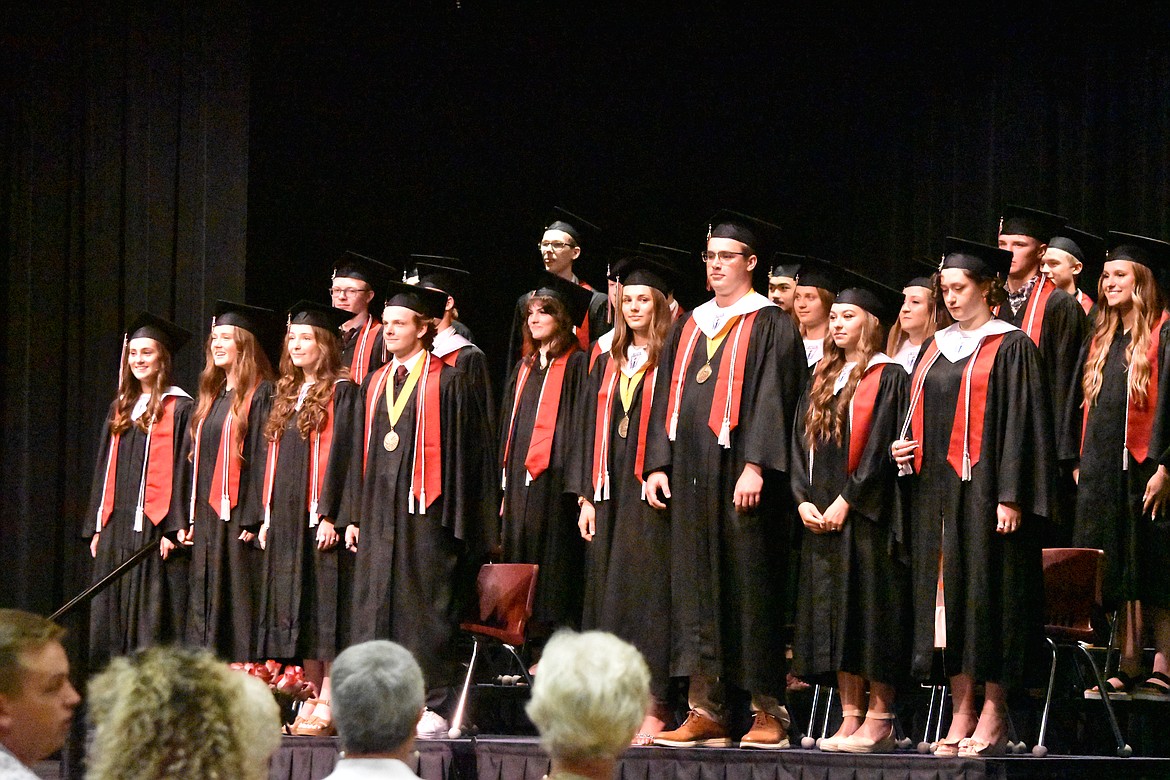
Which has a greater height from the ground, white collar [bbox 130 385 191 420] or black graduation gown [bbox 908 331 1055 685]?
white collar [bbox 130 385 191 420]

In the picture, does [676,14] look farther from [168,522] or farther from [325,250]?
[168,522]

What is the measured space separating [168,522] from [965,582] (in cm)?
415

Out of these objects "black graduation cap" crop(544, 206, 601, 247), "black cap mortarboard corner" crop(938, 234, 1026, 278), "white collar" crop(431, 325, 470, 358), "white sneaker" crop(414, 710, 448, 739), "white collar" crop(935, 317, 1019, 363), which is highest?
"black graduation cap" crop(544, 206, 601, 247)

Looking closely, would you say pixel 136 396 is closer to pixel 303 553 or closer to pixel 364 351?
pixel 364 351

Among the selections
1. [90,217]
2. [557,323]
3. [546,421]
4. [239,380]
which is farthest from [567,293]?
[90,217]

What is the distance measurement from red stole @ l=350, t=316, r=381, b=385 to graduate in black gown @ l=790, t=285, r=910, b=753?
107 inches

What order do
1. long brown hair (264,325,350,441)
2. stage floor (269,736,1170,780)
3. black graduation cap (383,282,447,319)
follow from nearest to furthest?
stage floor (269,736,1170,780)
black graduation cap (383,282,447,319)
long brown hair (264,325,350,441)

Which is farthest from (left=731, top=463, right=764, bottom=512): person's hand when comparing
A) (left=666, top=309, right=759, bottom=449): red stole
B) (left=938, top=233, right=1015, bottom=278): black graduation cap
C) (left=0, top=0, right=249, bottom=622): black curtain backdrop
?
(left=0, top=0, right=249, bottom=622): black curtain backdrop

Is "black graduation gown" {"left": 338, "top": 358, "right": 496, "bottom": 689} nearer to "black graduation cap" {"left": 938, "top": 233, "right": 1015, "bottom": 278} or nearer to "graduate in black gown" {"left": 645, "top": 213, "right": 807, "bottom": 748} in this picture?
"graduate in black gown" {"left": 645, "top": 213, "right": 807, "bottom": 748}

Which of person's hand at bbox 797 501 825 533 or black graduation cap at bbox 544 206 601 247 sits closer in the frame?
person's hand at bbox 797 501 825 533

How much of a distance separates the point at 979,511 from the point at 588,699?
341 cm

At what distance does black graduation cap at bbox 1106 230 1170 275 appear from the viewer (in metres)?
6.41

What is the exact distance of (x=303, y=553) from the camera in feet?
24.3

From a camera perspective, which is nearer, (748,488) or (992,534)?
(992,534)
